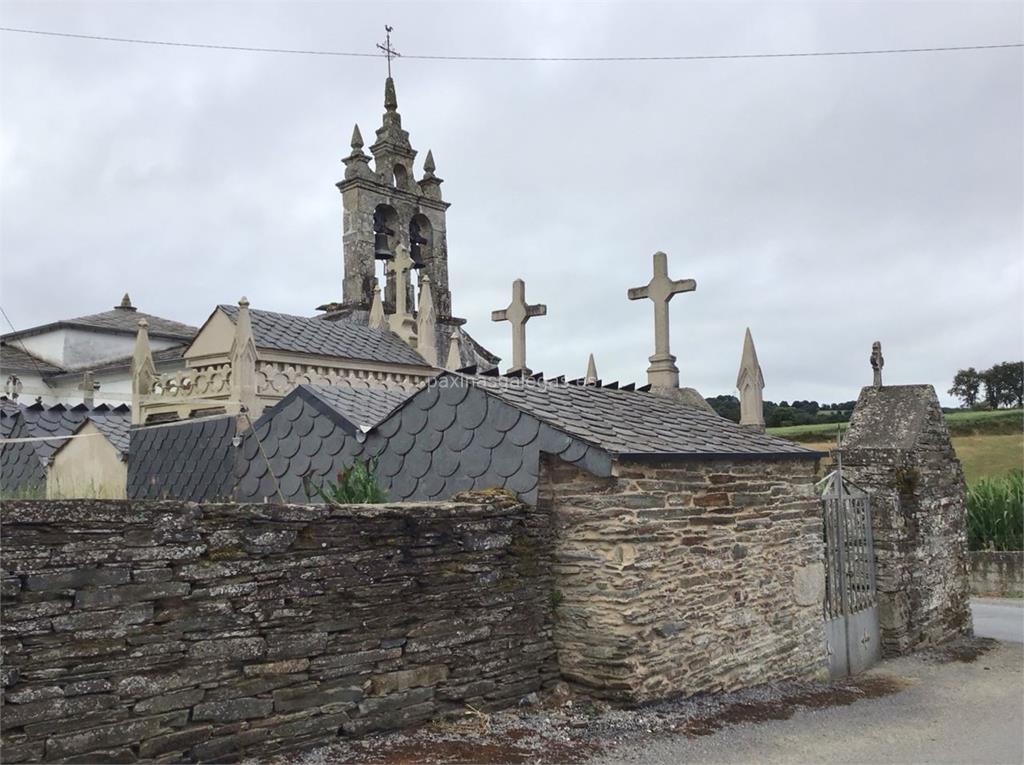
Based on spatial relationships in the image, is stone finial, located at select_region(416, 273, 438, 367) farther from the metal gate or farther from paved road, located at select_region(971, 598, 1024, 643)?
paved road, located at select_region(971, 598, 1024, 643)

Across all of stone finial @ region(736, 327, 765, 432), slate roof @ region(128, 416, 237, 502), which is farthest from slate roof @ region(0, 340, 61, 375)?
stone finial @ region(736, 327, 765, 432)

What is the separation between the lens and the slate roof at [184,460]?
11.2m

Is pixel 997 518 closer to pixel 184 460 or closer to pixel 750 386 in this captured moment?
pixel 750 386

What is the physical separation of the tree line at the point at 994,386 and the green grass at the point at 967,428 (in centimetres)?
880

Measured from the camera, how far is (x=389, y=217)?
32906 mm

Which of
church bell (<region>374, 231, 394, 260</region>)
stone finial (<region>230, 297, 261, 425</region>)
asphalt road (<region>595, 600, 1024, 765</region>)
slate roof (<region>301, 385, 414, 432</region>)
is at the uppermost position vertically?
church bell (<region>374, 231, 394, 260</region>)

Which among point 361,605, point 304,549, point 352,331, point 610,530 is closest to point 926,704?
point 610,530

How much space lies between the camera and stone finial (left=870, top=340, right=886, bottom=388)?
39.1 ft

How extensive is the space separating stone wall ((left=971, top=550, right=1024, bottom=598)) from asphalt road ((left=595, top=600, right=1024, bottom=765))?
859cm

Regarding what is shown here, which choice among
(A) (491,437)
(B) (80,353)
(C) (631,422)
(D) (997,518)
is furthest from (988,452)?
(B) (80,353)

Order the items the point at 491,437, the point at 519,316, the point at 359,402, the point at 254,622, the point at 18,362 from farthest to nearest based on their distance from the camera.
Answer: the point at 18,362 < the point at 519,316 < the point at 359,402 < the point at 491,437 < the point at 254,622

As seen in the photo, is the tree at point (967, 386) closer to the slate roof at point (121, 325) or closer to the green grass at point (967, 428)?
the green grass at point (967, 428)

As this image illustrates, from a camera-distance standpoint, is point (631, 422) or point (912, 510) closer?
point (631, 422)

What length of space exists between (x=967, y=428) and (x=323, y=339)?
105 ft
